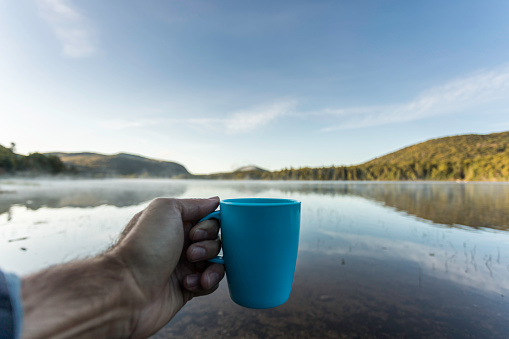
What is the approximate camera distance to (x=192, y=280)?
41.3 inches

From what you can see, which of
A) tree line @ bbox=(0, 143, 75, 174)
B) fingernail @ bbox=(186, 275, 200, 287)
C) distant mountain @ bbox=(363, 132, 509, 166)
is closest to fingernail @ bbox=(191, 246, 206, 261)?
fingernail @ bbox=(186, 275, 200, 287)

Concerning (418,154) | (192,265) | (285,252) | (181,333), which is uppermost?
(418,154)

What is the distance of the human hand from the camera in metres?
0.79

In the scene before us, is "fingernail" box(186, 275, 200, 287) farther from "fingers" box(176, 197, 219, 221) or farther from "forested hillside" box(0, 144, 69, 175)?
"forested hillside" box(0, 144, 69, 175)

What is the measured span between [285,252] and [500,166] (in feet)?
247

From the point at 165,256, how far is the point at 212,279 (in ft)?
0.82

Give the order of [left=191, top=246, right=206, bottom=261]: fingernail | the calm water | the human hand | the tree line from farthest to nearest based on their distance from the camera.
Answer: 1. the tree line
2. the calm water
3. [left=191, top=246, right=206, bottom=261]: fingernail
4. the human hand

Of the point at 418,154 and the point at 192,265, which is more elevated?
the point at 418,154

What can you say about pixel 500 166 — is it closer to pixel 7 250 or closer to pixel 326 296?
pixel 326 296

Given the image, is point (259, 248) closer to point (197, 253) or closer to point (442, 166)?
point (197, 253)

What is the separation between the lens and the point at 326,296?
3027 millimetres

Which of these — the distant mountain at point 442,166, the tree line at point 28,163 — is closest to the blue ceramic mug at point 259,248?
the tree line at point 28,163

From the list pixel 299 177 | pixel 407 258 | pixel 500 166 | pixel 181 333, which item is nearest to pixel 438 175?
pixel 500 166

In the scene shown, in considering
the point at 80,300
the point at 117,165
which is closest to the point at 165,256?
the point at 80,300
